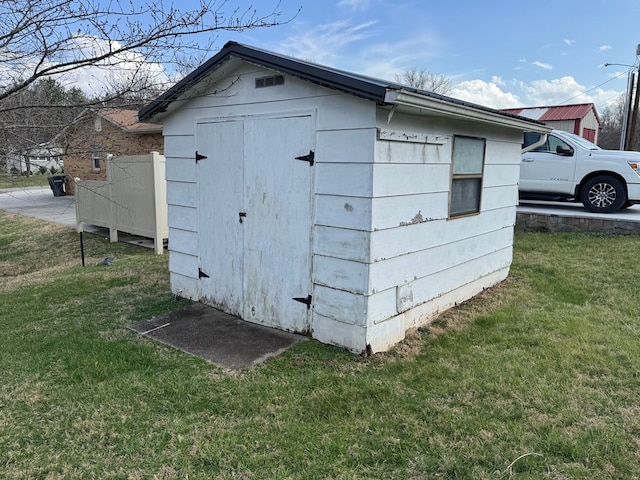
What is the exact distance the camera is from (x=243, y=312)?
454 cm

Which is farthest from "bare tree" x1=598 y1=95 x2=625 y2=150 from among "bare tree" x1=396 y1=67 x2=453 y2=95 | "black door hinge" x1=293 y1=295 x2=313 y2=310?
"black door hinge" x1=293 y1=295 x2=313 y2=310

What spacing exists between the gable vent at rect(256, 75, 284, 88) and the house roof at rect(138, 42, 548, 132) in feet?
0.56

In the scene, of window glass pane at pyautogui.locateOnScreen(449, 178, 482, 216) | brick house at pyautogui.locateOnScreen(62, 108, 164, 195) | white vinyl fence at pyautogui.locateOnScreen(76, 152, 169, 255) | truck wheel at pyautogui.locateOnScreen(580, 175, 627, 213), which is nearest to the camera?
window glass pane at pyautogui.locateOnScreen(449, 178, 482, 216)

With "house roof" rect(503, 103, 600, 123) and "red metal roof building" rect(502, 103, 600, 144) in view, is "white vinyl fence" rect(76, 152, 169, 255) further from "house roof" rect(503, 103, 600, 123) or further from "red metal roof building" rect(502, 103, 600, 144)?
"house roof" rect(503, 103, 600, 123)

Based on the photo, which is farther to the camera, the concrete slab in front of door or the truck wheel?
the truck wheel

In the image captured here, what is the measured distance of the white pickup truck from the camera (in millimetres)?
8625

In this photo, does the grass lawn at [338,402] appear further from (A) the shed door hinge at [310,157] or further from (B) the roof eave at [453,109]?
(B) the roof eave at [453,109]

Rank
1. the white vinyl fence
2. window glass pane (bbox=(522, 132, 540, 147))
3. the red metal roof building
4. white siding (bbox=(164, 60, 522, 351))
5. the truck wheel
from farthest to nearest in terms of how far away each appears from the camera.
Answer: the red metal roof building
the truck wheel
window glass pane (bbox=(522, 132, 540, 147))
the white vinyl fence
white siding (bbox=(164, 60, 522, 351))

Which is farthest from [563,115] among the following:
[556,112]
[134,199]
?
[134,199]

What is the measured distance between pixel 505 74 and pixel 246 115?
26790mm

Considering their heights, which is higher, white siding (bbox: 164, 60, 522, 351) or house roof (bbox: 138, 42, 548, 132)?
house roof (bbox: 138, 42, 548, 132)

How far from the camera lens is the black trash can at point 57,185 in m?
19.5

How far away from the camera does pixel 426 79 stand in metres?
36.7

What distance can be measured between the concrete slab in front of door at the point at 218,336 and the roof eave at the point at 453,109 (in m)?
2.13
